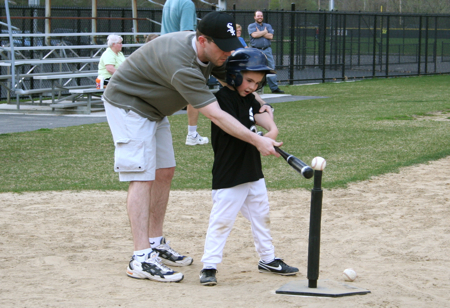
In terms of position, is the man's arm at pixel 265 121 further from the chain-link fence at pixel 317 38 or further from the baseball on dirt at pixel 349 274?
the chain-link fence at pixel 317 38

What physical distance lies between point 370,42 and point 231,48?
70.9 feet

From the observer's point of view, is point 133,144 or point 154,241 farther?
point 154,241

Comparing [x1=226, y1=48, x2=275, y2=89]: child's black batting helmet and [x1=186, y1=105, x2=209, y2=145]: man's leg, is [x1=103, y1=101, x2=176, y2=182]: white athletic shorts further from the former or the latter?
[x1=186, y1=105, x2=209, y2=145]: man's leg

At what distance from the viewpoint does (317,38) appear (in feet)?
72.6

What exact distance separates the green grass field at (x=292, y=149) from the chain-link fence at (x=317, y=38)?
20.6 ft

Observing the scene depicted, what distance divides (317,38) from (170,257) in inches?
755

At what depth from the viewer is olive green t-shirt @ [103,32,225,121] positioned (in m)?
3.38

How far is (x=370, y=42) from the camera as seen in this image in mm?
23781

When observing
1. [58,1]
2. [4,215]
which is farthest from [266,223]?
[58,1]

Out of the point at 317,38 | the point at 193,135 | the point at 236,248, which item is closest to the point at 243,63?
the point at 236,248

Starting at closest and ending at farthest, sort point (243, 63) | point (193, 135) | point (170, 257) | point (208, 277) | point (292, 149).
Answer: point (243, 63)
point (208, 277)
point (170, 257)
point (292, 149)
point (193, 135)

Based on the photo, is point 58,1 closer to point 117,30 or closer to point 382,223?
point 117,30

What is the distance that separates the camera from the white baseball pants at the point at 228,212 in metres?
3.63

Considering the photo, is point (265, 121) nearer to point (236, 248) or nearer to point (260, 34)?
point (236, 248)
